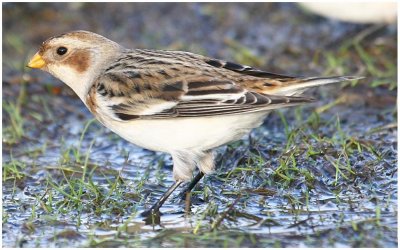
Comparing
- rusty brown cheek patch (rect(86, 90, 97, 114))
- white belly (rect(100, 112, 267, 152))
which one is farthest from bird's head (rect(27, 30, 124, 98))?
white belly (rect(100, 112, 267, 152))

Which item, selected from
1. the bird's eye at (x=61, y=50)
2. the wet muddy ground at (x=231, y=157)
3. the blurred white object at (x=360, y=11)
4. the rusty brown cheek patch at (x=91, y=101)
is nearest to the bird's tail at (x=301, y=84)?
the wet muddy ground at (x=231, y=157)

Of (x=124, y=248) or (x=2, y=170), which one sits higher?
(x=2, y=170)

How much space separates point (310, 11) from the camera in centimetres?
1110

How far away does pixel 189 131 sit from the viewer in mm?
6020

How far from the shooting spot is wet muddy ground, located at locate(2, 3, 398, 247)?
222 inches

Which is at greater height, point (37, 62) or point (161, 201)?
point (37, 62)

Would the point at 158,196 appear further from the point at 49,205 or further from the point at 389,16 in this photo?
the point at 389,16

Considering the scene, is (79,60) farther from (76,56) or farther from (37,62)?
(37,62)

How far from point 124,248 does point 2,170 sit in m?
2.20

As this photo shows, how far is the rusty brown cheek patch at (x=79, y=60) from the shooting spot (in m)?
6.79

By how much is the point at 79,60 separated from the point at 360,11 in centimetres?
475

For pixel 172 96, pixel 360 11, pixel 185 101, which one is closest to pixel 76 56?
pixel 172 96

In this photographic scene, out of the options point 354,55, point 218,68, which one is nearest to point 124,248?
point 218,68

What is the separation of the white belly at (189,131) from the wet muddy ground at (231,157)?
49 centimetres
